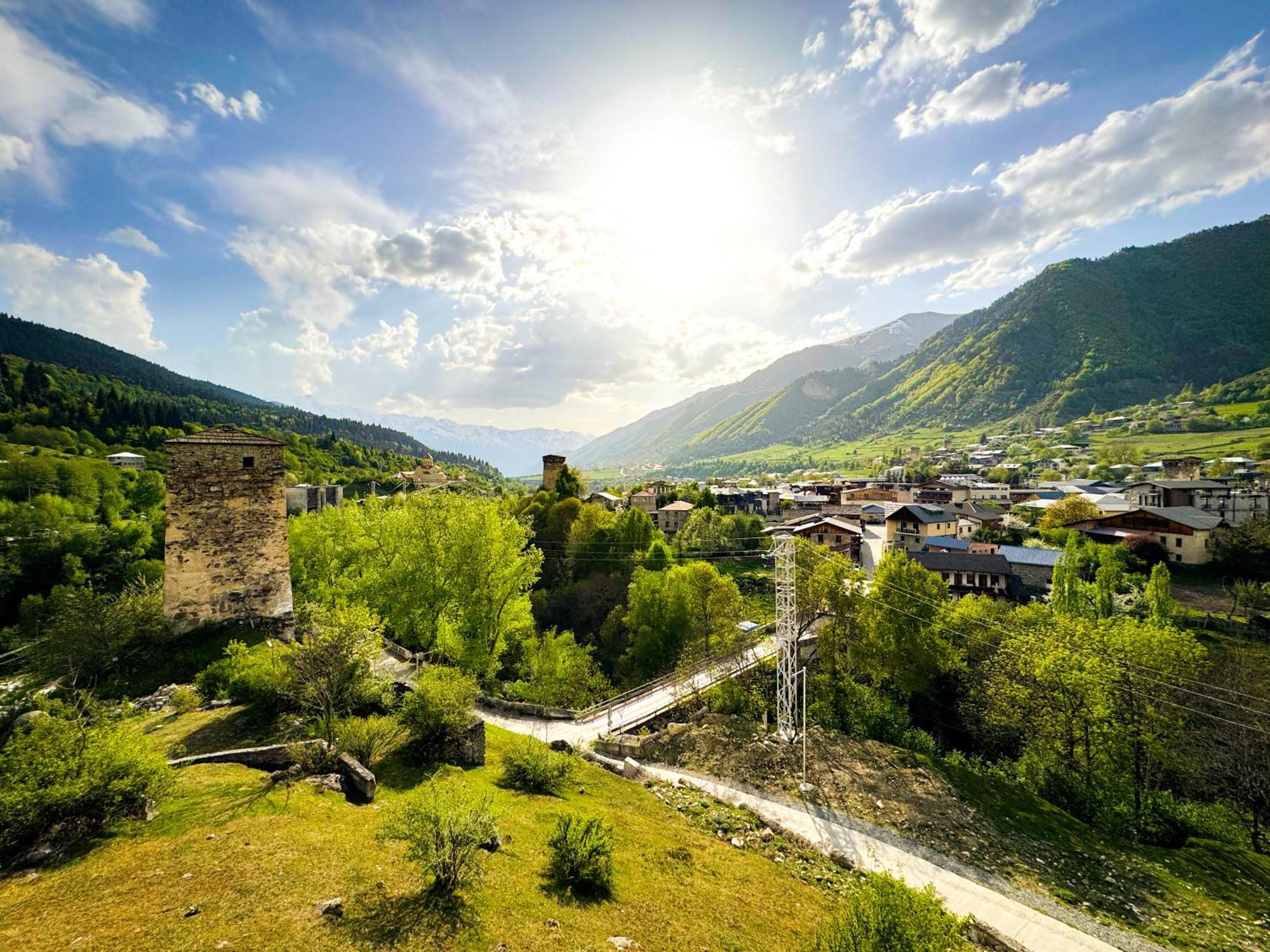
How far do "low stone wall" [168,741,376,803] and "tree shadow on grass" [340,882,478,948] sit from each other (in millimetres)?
3452

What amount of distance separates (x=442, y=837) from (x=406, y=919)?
1091 mm

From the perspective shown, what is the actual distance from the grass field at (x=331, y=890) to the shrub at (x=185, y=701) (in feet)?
1.47

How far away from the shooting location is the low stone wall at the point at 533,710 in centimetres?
2322

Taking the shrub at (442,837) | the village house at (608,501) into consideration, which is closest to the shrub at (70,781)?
the shrub at (442,837)

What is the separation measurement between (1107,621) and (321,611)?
3878cm

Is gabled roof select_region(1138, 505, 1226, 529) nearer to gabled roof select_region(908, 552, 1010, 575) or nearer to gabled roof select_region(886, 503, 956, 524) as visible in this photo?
gabled roof select_region(886, 503, 956, 524)

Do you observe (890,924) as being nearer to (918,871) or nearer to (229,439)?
(918,871)

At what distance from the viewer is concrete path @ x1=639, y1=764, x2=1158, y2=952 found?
13.2 metres

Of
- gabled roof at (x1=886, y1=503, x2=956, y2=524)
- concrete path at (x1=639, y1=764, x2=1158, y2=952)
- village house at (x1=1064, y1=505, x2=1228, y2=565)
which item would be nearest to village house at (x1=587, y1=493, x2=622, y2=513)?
gabled roof at (x1=886, y1=503, x2=956, y2=524)

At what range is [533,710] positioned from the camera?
2339cm

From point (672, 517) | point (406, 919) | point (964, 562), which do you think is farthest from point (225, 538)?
point (672, 517)

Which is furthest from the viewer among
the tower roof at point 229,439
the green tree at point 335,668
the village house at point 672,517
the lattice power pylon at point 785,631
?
the village house at point 672,517

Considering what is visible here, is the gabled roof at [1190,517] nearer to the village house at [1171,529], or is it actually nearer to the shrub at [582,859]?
the village house at [1171,529]

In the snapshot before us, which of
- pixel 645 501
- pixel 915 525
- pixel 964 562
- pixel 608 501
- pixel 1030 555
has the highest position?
pixel 608 501
